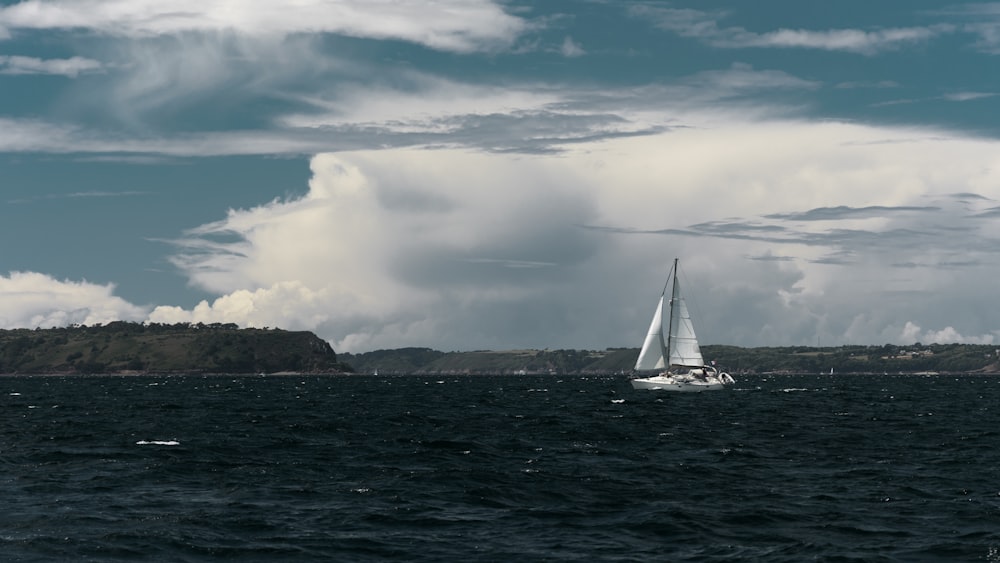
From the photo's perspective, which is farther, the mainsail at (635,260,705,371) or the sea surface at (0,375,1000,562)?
the mainsail at (635,260,705,371)

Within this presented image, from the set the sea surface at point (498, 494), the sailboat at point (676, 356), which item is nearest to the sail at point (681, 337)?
the sailboat at point (676, 356)

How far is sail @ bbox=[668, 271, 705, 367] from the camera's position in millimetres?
156125

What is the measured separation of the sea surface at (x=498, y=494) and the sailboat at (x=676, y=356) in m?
79.8

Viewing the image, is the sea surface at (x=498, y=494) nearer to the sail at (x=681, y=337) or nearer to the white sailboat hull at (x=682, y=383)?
the white sailboat hull at (x=682, y=383)

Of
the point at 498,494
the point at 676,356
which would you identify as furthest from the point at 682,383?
the point at 498,494

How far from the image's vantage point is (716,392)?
163500 mm

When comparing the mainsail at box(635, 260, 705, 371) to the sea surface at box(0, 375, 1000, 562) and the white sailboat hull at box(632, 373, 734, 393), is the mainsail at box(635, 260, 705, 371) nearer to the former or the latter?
the white sailboat hull at box(632, 373, 734, 393)

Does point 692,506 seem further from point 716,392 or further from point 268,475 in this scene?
point 716,392

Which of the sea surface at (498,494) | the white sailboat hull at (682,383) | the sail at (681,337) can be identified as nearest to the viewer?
the sea surface at (498,494)

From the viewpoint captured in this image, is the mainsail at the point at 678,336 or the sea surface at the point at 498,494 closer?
the sea surface at the point at 498,494

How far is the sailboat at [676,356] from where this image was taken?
151m

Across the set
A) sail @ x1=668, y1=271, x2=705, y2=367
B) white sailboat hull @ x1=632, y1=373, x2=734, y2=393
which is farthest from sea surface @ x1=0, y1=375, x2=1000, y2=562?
sail @ x1=668, y1=271, x2=705, y2=367

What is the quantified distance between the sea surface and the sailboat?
262 ft

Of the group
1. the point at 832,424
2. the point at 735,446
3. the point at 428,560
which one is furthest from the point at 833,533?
the point at 832,424
